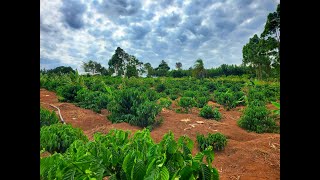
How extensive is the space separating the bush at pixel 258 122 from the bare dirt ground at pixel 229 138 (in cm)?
24

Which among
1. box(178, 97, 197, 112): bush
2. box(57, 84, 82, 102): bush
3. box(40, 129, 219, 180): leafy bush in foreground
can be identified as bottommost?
box(178, 97, 197, 112): bush

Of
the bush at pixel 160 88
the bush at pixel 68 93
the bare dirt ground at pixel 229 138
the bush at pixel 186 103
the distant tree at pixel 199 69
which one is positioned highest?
the distant tree at pixel 199 69

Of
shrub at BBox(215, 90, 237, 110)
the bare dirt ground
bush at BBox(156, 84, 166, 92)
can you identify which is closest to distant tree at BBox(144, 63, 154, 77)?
bush at BBox(156, 84, 166, 92)

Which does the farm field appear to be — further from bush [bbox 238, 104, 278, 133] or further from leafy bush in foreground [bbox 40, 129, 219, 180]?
leafy bush in foreground [bbox 40, 129, 219, 180]

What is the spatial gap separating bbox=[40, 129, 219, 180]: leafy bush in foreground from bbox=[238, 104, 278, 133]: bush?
5.33 metres

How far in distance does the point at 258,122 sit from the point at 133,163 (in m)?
5.89

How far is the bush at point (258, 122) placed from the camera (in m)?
6.35

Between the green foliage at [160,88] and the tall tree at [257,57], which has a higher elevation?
the tall tree at [257,57]

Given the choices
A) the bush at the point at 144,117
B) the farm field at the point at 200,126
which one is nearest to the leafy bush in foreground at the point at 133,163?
the farm field at the point at 200,126

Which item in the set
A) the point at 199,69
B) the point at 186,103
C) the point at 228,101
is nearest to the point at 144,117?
the point at 186,103

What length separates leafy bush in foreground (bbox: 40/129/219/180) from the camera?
118cm

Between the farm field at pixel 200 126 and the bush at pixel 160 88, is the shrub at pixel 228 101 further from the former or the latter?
the bush at pixel 160 88
